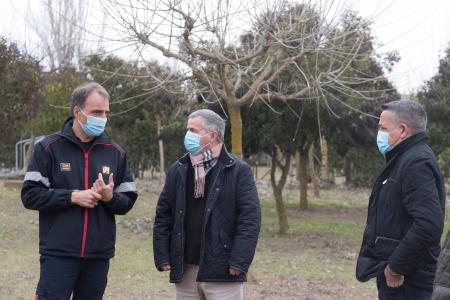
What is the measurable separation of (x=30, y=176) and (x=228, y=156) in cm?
124

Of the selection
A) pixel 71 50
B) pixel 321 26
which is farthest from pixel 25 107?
pixel 71 50

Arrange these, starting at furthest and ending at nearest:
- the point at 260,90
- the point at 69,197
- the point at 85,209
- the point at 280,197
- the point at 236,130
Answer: the point at 280,197 < the point at 260,90 < the point at 236,130 < the point at 85,209 < the point at 69,197

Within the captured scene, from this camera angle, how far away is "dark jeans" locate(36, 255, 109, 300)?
437cm

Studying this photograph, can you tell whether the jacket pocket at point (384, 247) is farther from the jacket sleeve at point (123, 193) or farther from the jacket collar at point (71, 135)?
the jacket collar at point (71, 135)

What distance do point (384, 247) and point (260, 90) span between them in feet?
19.7

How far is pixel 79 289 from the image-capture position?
455 cm

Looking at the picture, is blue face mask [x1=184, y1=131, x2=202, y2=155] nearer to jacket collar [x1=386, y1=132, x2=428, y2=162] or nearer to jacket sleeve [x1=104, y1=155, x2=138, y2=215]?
jacket sleeve [x1=104, y1=155, x2=138, y2=215]

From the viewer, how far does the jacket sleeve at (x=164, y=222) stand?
4672 mm

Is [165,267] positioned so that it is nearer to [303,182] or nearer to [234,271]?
[234,271]

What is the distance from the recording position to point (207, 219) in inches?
179

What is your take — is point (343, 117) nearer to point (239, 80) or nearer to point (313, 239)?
point (313, 239)

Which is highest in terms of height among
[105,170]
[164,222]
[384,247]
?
[105,170]

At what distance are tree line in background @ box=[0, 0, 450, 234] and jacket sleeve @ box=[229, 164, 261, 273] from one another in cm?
353

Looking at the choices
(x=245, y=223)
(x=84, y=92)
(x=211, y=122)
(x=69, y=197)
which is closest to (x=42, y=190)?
(x=69, y=197)
